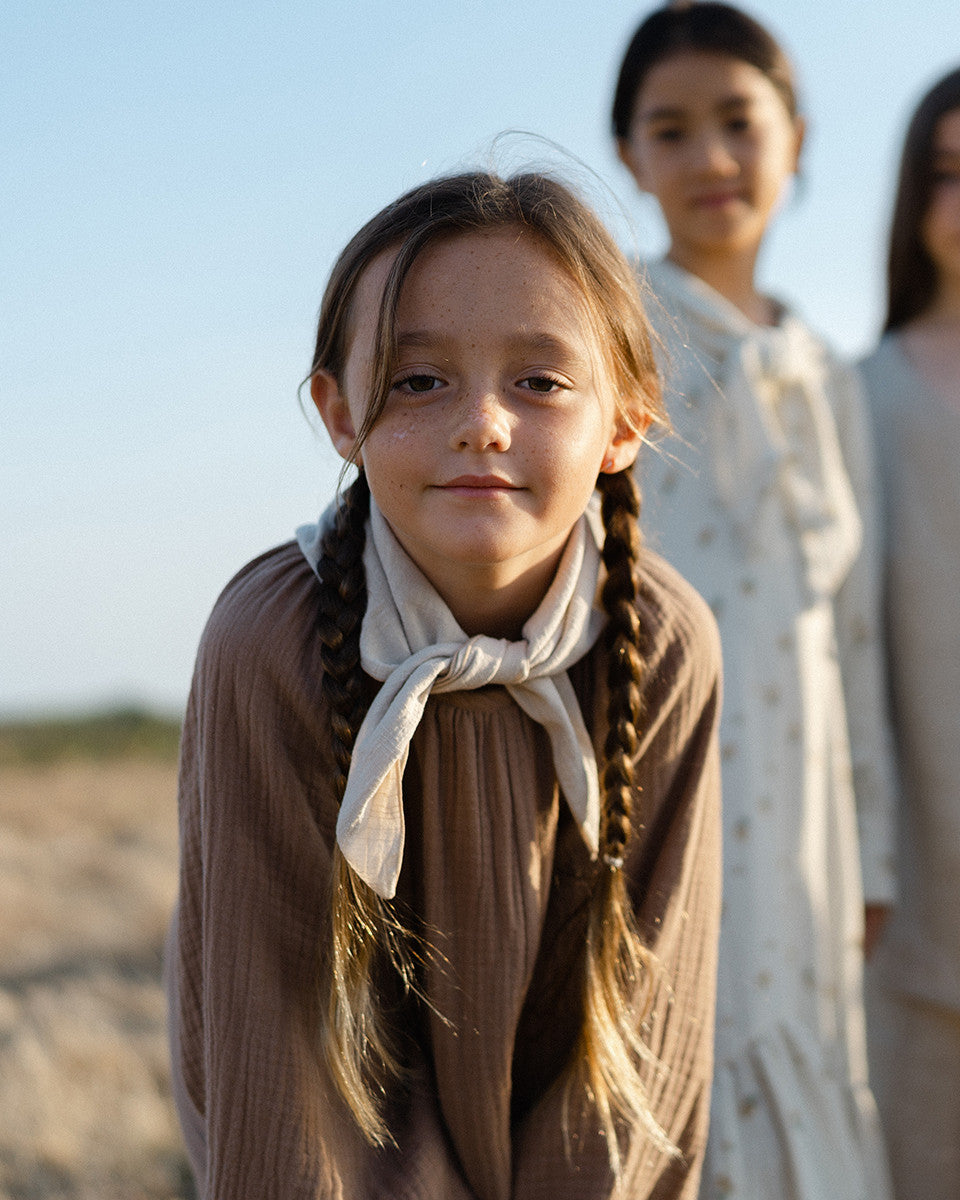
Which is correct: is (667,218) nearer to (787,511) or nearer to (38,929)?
(787,511)

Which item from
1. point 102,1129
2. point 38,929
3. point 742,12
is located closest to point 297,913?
point 102,1129

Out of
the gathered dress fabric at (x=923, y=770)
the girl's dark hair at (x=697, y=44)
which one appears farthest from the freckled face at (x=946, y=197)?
the girl's dark hair at (x=697, y=44)

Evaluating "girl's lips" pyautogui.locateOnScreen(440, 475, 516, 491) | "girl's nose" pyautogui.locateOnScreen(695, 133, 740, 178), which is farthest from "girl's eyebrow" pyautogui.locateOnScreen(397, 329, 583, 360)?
"girl's nose" pyautogui.locateOnScreen(695, 133, 740, 178)

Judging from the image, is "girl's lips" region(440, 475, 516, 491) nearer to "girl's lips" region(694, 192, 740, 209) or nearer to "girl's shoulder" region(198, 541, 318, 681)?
"girl's shoulder" region(198, 541, 318, 681)

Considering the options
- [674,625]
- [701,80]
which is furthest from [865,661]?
[701,80]

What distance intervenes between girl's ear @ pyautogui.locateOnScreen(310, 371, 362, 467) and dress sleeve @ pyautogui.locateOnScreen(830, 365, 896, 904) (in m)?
1.24

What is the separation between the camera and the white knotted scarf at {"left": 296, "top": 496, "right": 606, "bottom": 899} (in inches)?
48.0

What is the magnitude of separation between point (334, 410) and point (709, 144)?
1144mm

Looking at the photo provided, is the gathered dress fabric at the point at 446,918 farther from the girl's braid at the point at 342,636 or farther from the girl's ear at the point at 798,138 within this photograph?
the girl's ear at the point at 798,138

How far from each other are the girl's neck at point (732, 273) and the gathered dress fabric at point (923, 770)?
319mm

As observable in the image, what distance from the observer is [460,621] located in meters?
1.38

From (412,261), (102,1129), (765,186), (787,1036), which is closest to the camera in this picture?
(412,261)

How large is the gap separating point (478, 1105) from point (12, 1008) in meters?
1.83

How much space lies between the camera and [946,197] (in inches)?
95.0
